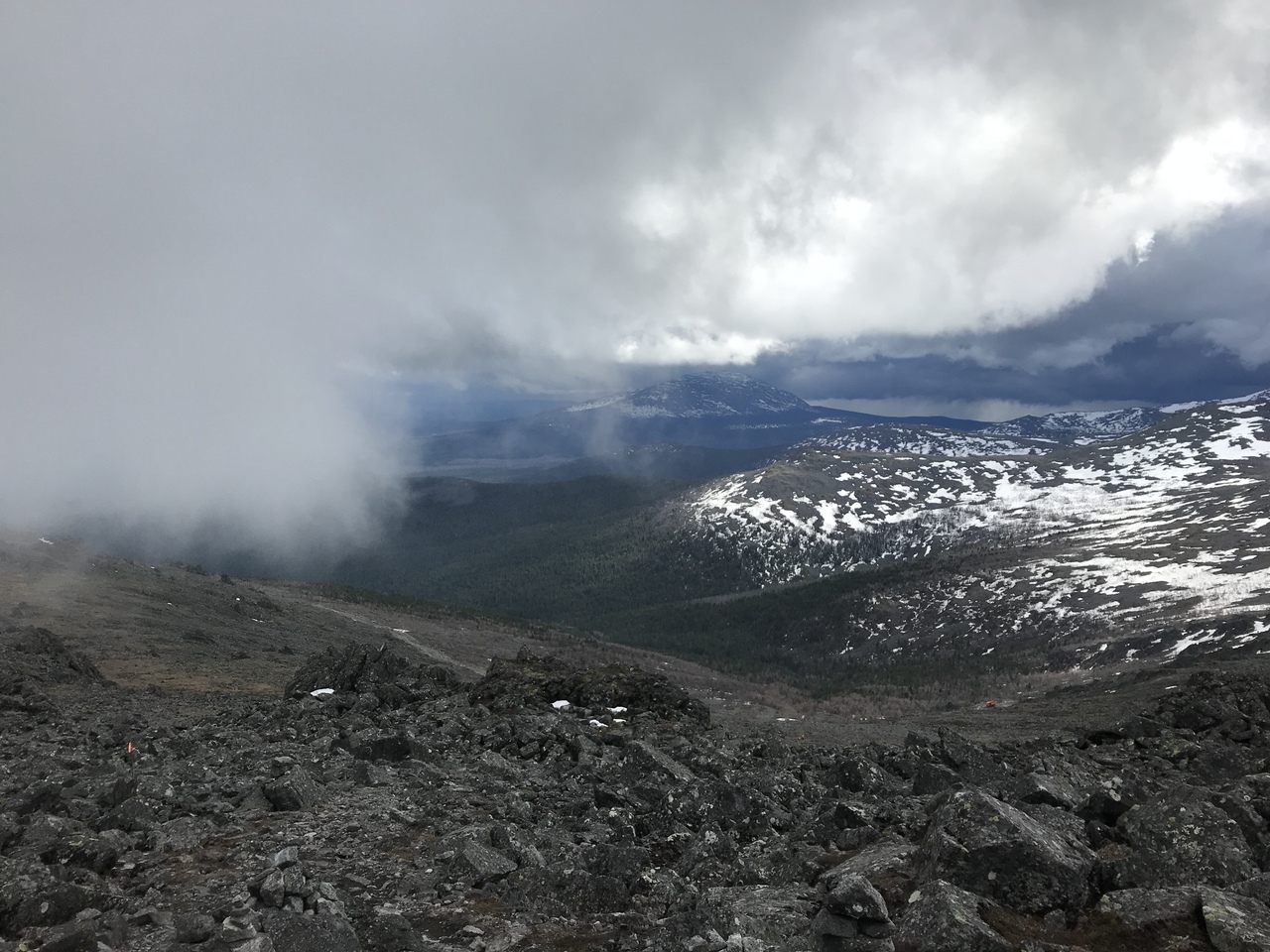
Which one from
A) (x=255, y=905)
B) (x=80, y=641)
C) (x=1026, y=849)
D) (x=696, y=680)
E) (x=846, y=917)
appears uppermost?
(x=1026, y=849)

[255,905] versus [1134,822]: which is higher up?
[1134,822]

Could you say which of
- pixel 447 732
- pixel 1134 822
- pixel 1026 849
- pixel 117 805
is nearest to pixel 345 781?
pixel 117 805

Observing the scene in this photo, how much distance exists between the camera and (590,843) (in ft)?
40.6

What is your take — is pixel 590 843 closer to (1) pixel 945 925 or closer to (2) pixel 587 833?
(2) pixel 587 833

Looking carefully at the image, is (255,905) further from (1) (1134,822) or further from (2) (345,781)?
(1) (1134,822)

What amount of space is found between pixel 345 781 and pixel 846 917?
39.4 feet

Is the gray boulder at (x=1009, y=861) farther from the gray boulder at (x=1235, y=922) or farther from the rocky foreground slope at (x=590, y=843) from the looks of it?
the gray boulder at (x=1235, y=922)

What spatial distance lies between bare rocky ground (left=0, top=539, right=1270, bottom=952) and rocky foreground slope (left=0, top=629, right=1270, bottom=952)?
47 millimetres

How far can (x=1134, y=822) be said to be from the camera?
952 cm

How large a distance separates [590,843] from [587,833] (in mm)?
515

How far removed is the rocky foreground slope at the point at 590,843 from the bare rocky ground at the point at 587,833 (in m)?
0.05

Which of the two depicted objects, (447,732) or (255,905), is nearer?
(255,905)

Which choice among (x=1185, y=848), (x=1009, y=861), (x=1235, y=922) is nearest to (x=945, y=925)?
(x=1009, y=861)

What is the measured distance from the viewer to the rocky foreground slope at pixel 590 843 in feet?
25.6
